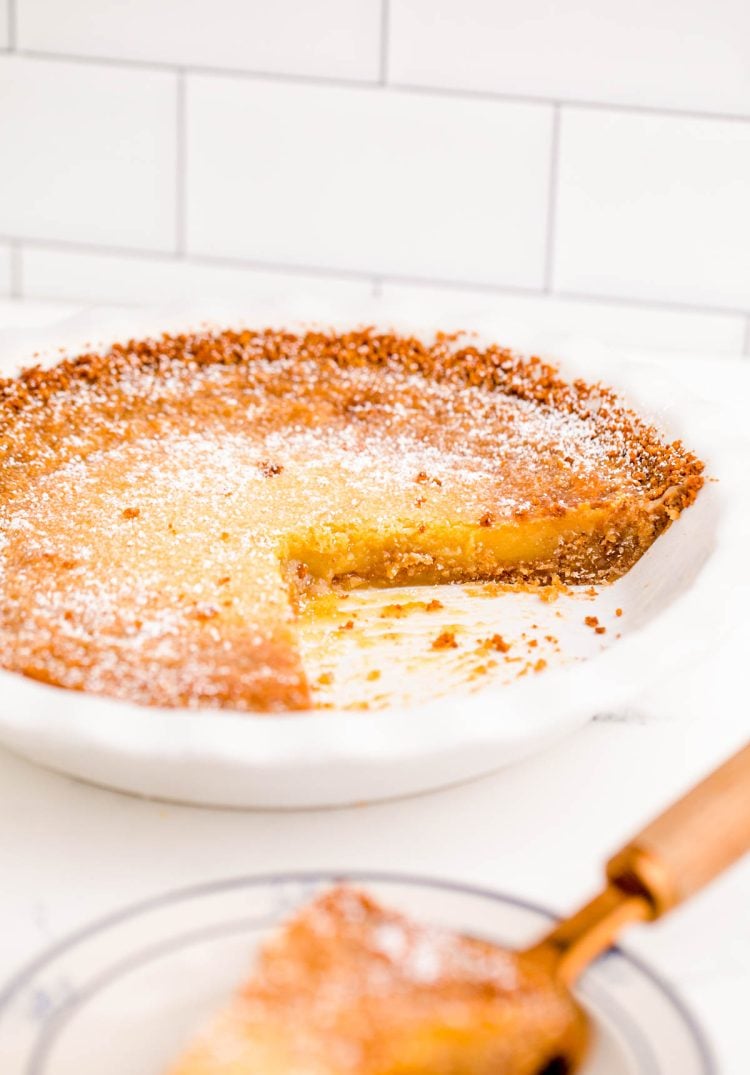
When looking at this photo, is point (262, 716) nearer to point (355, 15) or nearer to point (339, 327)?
point (339, 327)

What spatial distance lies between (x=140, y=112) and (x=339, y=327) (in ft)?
2.07

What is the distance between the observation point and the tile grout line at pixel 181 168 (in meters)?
2.08

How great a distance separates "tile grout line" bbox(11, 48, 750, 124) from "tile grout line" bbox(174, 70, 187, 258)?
34mm

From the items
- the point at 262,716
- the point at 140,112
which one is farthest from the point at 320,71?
the point at 262,716

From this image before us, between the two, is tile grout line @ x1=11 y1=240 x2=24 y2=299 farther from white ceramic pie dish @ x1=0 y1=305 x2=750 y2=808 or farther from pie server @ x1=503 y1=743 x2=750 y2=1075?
pie server @ x1=503 y1=743 x2=750 y2=1075

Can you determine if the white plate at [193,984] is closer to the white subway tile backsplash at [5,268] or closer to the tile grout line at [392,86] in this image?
the tile grout line at [392,86]

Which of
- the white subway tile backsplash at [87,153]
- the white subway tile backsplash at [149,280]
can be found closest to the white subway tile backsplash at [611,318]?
the white subway tile backsplash at [149,280]


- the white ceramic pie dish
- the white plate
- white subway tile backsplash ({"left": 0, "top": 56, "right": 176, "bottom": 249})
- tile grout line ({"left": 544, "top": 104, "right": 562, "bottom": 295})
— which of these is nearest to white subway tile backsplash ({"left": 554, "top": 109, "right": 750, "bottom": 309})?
tile grout line ({"left": 544, "top": 104, "right": 562, "bottom": 295})

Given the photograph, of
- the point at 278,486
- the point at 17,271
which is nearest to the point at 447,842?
the point at 278,486

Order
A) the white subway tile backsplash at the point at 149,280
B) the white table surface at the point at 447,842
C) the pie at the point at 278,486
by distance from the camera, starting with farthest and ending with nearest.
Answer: the white subway tile backsplash at the point at 149,280 < the pie at the point at 278,486 < the white table surface at the point at 447,842

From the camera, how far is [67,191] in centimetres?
219

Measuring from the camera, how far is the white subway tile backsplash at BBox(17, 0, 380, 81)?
2004 mm

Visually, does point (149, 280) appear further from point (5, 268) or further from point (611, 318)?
point (611, 318)

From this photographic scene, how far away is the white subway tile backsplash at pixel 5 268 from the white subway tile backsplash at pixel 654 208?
0.89 metres
